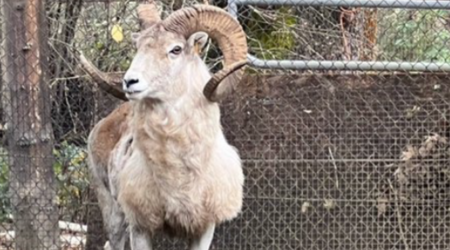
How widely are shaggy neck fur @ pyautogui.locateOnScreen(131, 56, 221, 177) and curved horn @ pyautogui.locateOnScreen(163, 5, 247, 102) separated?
0.12m

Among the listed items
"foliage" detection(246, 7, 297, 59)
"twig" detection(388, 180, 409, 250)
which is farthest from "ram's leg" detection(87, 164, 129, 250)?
"twig" detection(388, 180, 409, 250)

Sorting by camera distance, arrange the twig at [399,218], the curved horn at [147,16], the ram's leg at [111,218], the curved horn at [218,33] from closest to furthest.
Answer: the curved horn at [218,33]
the curved horn at [147,16]
the twig at [399,218]
the ram's leg at [111,218]

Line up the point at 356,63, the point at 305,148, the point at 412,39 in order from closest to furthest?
1. the point at 356,63
2. the point at 305,148
3. the point at 412,39

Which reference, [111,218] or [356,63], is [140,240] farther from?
[356,63]

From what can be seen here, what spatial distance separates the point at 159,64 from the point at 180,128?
49 cm

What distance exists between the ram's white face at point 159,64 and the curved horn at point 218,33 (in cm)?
8

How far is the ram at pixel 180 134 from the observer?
22.9 feet

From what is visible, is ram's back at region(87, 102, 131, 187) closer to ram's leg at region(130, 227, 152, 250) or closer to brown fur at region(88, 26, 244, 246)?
brown fur at region(88, 26, 244, 246)

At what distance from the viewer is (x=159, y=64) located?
271 inches

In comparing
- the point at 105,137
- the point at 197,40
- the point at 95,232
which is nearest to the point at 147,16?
the point at 197,40

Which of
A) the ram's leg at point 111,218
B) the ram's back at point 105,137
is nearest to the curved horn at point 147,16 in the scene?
the ram's back at point 105,137

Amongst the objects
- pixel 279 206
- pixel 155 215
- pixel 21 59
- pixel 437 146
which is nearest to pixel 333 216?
pixel 279 206

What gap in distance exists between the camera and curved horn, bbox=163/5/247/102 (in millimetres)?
7121

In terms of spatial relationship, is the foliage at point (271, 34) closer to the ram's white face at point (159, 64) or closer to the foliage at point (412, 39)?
the foliage at point (412, 39)
